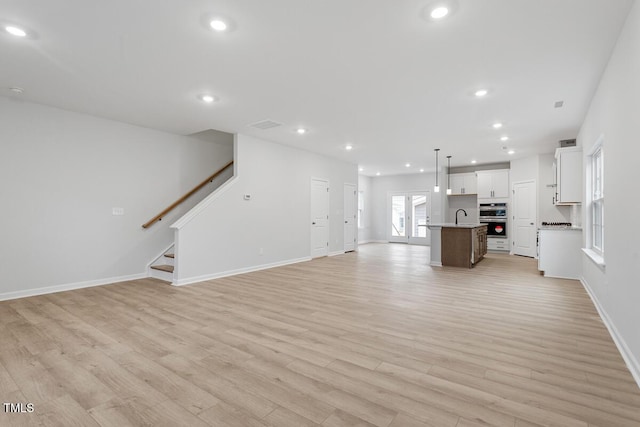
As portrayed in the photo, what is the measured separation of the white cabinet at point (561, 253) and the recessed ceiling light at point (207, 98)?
633cm

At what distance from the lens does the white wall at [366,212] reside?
12.8 m

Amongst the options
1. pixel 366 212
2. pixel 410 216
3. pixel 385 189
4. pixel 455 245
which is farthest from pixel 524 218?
pixel 366 212

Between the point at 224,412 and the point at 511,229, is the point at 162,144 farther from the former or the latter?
the point at 511,229

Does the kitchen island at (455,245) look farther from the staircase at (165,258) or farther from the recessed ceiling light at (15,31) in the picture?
the recessed ceiling light at (15,31)

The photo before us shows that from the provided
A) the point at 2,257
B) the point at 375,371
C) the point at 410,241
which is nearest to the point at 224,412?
the point at 375,371

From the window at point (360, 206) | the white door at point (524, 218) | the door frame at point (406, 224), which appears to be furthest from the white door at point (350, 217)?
the white door at point (524, 218)

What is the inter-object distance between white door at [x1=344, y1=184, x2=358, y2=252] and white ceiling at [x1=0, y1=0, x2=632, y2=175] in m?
4.04

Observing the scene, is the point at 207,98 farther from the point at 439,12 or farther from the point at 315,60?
the point at 439,12

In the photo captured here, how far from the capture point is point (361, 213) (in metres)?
12.9

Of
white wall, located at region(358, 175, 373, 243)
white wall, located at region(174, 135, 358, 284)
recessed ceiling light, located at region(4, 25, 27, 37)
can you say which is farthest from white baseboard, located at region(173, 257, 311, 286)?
white wall, located at region(358, 175, 373, 243)

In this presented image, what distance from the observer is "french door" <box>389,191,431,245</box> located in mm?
12030

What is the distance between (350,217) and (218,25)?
7.59m

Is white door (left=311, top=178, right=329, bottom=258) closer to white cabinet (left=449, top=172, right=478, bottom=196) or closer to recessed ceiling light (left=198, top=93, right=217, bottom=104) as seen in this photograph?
recessed ceiling light (left=198, top=93, right=217, bottom=104)

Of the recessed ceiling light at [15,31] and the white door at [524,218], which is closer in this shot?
the recessed ceiling light at [15,31]
